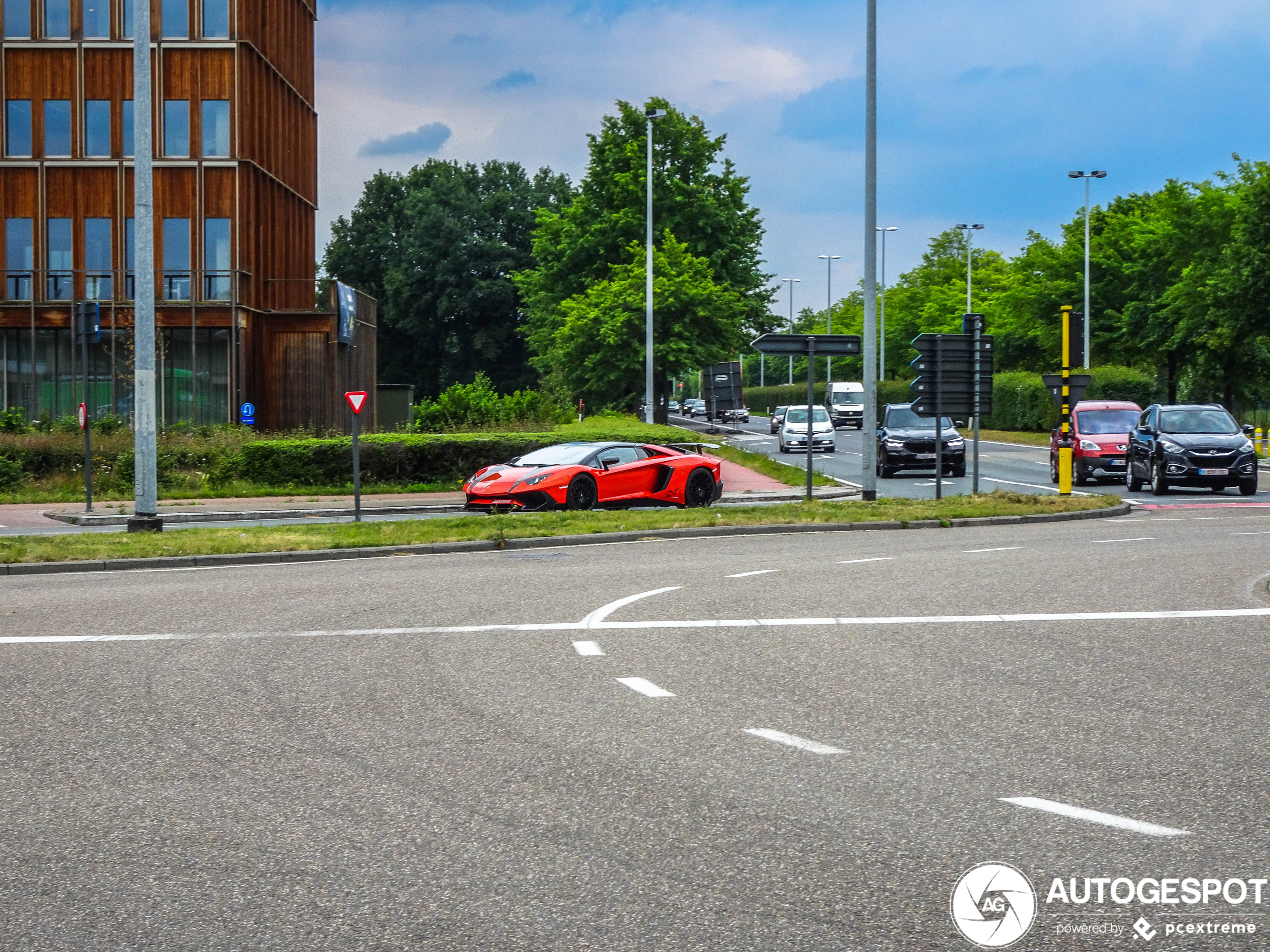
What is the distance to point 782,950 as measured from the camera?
4.06 meters

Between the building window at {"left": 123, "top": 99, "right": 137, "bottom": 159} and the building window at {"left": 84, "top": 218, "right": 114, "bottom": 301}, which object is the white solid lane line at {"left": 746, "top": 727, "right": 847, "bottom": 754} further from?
the building window at {"left": 123, "top": 99, "right": 137, "bottom": 159}

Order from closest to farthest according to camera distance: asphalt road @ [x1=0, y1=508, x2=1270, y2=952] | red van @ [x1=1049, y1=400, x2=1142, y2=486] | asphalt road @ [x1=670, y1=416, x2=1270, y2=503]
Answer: asphalt road @ [x1=0, y1=508, x2=1270, y2=952] → asphalt road @ [x1=670, y1=416, x2=1270, y2=503] → red van @ [x1=1049, y1=400, x2=1142, y2=486]

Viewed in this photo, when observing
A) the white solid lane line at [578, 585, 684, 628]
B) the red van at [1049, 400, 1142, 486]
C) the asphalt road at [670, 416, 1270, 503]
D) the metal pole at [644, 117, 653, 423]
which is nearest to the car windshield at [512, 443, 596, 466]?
the asphalt road at [670, 416, 1270, 503]

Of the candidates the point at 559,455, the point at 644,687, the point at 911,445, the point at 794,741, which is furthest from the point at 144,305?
the point at 911,445

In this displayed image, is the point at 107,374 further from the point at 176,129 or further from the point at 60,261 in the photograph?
the point at 176,129

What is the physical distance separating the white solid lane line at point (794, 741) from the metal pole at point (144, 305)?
14.2 m

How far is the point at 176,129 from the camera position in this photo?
1663 inches

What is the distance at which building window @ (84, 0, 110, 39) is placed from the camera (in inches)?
1660

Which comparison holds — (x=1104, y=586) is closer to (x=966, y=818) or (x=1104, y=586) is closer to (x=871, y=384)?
(x=966, y=818)

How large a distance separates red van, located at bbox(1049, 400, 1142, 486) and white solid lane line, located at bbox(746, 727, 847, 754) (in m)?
26.4

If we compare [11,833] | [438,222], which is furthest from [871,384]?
[438,222]

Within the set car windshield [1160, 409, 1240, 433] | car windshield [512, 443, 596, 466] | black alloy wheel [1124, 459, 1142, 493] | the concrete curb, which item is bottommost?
the concrete curb

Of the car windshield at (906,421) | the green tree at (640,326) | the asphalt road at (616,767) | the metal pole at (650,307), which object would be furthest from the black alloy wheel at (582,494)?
the green tree at (640,326)

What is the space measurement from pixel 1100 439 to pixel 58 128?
29556 mm
